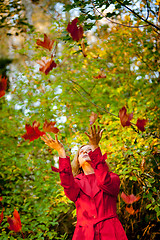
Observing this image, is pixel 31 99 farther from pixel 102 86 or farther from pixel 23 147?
pixel 102 86

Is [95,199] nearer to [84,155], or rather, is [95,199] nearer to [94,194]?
[94,194]

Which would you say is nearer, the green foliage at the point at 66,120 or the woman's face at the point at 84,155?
the woman's face at the point at 84,155

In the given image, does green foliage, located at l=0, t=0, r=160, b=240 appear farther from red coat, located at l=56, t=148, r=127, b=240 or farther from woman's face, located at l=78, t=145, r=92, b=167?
red coat, located at l=56, t=148, r=127, b=240

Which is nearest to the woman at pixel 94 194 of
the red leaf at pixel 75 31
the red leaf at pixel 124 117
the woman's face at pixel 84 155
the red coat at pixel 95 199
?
the red coat at pixel 95 199

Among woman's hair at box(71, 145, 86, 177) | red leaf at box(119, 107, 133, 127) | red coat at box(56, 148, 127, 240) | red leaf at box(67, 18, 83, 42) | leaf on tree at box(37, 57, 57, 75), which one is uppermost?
red leaf at box(67, 18, 83, 42)

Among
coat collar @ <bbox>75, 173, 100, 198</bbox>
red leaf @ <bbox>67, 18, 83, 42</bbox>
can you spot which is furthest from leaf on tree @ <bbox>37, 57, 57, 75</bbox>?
coat collar @ <bbox>75, 173, 100, 198</bbox>

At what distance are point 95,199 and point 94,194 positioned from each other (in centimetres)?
3

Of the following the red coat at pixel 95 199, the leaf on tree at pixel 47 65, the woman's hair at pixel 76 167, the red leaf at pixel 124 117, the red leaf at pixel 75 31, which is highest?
the red leaf at pixel 75 31

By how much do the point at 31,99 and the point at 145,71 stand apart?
179 cm

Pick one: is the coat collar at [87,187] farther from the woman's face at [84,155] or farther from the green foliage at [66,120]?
the green foliage at [66,120]

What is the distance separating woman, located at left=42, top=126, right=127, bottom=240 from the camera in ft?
5.18

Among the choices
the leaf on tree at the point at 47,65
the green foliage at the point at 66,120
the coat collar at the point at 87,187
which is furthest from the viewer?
the green foliage at the point at 66,120

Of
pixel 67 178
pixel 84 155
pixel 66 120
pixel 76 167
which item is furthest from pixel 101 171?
pixel 66 120

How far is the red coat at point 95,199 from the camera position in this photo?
5.24ft
